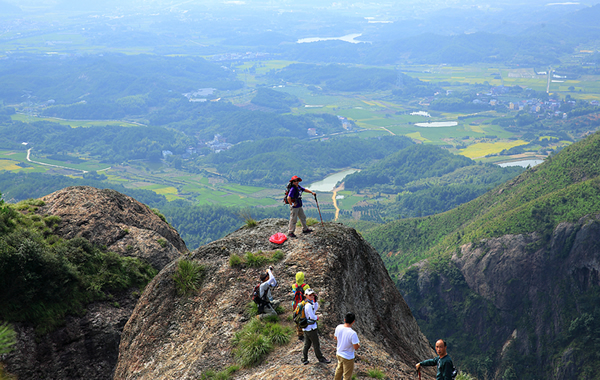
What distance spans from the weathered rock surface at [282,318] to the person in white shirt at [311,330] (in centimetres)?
35

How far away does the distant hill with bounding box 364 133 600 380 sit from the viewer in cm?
8144

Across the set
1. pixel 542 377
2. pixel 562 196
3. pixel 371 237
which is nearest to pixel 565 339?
pixel 542 377

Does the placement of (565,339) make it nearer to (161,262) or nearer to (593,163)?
(593,163)

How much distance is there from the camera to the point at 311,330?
15.4 m

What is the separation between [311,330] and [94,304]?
60.9ft

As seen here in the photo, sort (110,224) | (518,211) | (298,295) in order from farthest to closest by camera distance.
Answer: (518,211) → (110,224) → (298,295)

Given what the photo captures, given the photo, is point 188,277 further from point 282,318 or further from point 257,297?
point 282,318

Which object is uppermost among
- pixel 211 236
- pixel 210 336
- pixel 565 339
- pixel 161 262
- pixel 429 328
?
pixel 210 336

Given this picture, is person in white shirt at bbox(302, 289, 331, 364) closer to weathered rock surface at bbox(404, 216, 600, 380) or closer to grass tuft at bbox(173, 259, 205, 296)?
grass tuft at bbox(173, 259, 205, 296)

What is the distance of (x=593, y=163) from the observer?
106 metres

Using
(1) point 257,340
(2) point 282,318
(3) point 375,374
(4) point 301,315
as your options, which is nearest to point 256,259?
(2) point 282,318

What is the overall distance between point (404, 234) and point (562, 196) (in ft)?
139

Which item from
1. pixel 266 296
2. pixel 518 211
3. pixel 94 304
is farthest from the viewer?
pixel 518 211

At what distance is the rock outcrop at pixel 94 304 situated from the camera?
24.7 m
